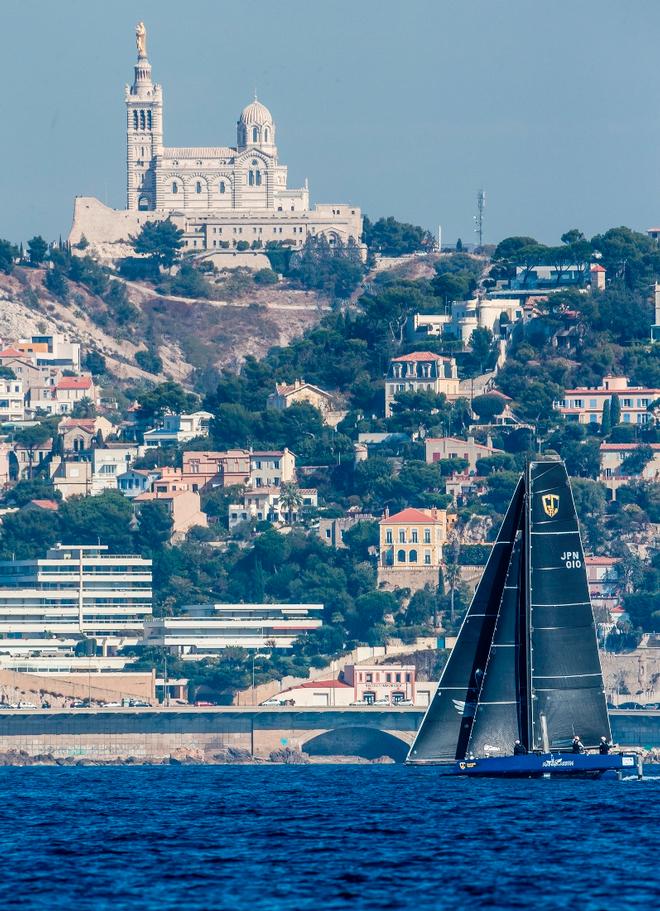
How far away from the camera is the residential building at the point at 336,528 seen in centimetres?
17212

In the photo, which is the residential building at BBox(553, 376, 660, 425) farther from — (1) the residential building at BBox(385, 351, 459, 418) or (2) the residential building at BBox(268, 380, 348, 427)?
(2) the residential building at BBox(268, 380, 348, 427)

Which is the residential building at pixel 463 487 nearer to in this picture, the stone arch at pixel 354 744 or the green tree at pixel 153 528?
the green tree at pixel 153 528

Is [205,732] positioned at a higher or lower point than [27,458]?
lower

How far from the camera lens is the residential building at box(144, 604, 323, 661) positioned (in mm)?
160375

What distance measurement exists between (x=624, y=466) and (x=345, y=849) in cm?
11828

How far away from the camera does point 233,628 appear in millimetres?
162250

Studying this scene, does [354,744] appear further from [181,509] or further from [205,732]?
[181,509]

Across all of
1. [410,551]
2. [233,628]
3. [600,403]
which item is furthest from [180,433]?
[233,628]

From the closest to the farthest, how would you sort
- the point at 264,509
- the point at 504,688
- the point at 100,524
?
the point at 504,688
the point at 100,524
the point at 264,509

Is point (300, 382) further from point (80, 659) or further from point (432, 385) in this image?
point (80, 659)

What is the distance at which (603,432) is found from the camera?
18275cm

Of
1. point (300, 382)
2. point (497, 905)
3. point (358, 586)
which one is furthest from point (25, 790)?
point (300, 382)

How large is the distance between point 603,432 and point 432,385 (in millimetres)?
13617

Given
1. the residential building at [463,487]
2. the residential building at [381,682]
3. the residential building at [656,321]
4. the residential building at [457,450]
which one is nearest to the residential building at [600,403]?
the residential building at [457,450]
